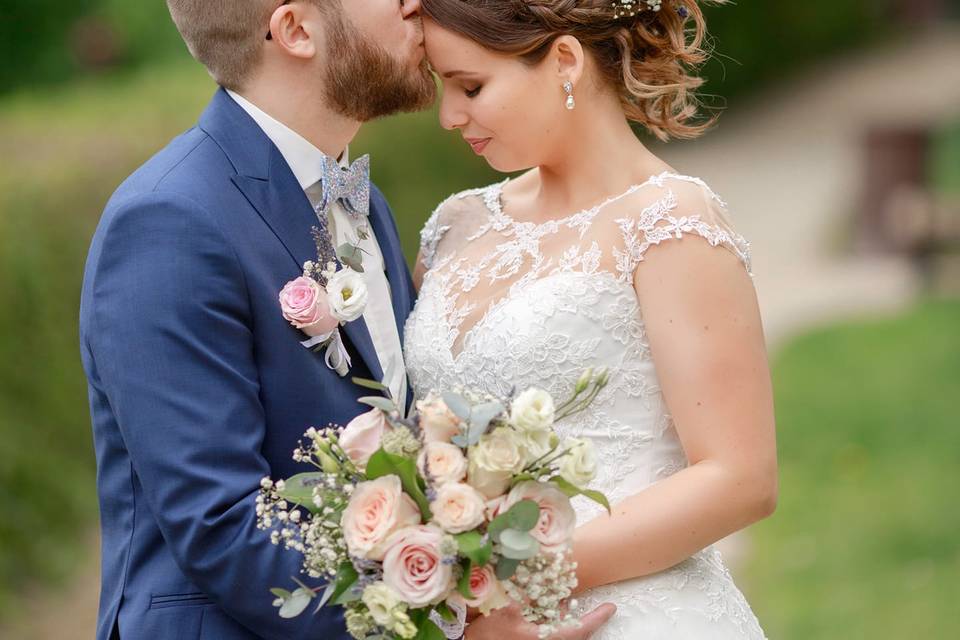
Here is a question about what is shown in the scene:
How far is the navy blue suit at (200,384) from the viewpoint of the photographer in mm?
2785

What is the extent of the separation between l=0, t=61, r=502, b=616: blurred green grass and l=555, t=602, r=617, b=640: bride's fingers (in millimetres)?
3962

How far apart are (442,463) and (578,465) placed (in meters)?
0.25

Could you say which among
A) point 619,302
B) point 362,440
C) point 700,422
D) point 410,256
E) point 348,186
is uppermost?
point 348,186

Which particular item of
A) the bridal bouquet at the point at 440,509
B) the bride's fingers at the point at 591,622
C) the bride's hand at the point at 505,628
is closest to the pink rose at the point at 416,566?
the bridal bouquet at the point at 440,509

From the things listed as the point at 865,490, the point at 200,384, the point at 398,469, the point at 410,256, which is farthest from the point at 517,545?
the point at 410,256

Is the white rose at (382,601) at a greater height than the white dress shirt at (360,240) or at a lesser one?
lesser

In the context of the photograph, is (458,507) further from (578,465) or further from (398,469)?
(578,465)

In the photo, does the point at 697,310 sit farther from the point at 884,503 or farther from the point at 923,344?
the point at 923,344

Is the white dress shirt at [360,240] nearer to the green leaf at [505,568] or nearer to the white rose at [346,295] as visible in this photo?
the white rose at [346,295]

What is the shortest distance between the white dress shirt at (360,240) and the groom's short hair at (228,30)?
0.22ft

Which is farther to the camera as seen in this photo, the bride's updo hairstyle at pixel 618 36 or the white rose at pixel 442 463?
the bride's updo hairstyle at pixel 618 36

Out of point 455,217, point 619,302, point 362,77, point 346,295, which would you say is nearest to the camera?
point 346,295

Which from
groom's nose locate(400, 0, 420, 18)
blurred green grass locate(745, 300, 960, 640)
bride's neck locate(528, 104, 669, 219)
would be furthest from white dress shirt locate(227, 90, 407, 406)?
blurred green grass locate(745, 300, 960, 640)

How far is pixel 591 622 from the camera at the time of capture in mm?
3029
